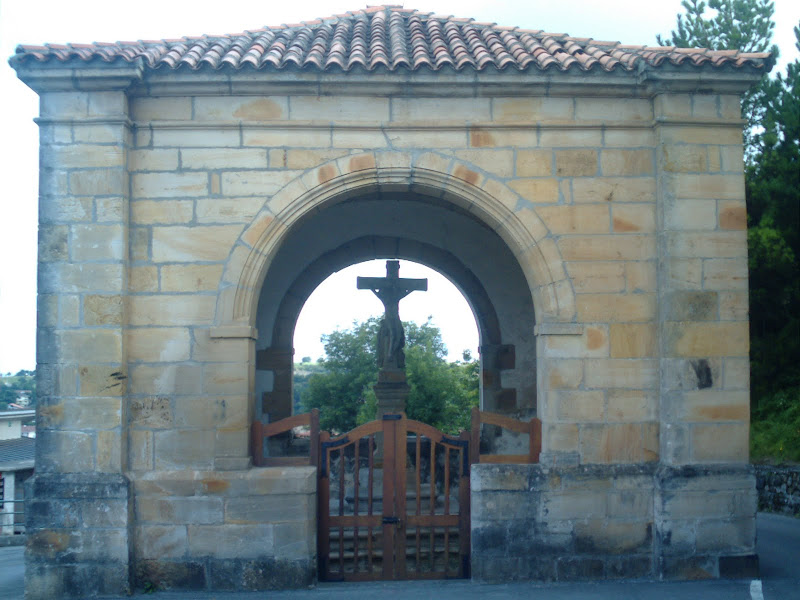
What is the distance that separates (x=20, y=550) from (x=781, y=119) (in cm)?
1377

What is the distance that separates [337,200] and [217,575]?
344 cm

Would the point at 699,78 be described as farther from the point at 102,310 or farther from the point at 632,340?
the point at 102,310

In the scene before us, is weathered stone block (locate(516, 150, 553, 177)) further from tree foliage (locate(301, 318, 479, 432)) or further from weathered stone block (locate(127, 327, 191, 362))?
tree foliage (locate(301, 318, 479, 432))

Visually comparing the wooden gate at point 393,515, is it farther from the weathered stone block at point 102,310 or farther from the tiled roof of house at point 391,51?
the tiled roof of house at point 391,51

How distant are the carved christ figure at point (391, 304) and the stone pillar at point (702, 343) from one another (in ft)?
13.3

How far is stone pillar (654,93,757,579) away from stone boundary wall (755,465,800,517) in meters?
5.28

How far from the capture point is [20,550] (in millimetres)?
10719

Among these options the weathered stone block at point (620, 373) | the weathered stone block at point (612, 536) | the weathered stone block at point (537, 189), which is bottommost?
the weathered stone block at point (612, 536)

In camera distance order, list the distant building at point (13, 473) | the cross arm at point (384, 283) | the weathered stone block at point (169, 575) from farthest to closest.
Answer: the distant building at point (13, 473) → the cross arm at point (384, 283) → the weathered stone block at point (169, 575)

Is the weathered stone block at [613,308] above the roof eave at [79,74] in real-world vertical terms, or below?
below

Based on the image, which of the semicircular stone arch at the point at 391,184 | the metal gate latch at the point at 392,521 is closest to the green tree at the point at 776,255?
the semicircular stone arch at the point at 391,184

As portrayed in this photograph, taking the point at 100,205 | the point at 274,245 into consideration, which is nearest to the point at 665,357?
the point at 274,245

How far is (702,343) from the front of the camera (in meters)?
7.01

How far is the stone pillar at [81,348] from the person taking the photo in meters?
6.63
